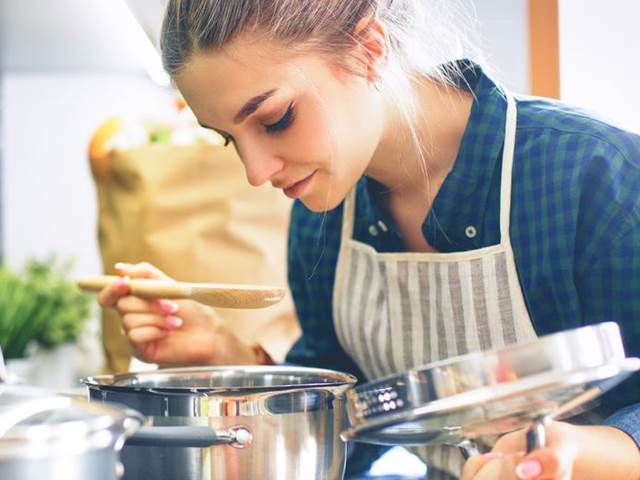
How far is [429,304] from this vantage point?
1172mm

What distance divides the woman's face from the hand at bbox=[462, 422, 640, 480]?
14.5 inches

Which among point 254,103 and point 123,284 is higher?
point 254,103

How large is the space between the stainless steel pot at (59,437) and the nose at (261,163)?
42 centimetres

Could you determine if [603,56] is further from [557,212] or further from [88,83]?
[88,83]

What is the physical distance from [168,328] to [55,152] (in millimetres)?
5866

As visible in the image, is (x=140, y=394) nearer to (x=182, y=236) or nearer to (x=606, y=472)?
(x=606, y=472)

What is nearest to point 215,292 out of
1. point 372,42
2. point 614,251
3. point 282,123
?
point 282,123

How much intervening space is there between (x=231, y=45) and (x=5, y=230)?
620cm

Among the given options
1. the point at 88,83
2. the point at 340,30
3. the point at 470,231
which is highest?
the point at 88,83

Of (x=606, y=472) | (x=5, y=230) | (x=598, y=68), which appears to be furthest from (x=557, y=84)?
(x=5, y=230)

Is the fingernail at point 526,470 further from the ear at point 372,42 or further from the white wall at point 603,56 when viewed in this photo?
the white wall at point 603,56

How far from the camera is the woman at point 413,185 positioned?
0.97 m

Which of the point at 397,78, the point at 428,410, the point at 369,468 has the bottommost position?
the point at 369,468

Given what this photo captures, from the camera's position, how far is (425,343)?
1.18 m
